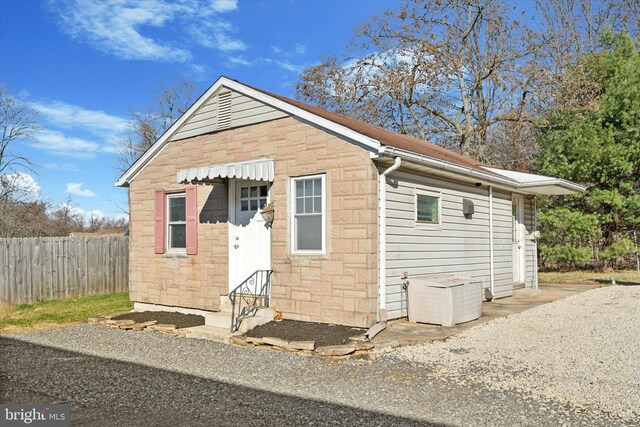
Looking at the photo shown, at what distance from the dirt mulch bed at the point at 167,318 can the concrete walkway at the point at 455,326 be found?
3.69m

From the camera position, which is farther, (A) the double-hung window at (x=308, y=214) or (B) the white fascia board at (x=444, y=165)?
(A) the double-hung window at (x=308, y=214)

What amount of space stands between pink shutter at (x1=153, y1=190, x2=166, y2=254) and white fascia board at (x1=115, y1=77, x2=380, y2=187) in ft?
3.34

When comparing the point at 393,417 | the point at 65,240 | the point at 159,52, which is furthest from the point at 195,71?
the point at 393,417

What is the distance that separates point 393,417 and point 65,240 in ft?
38.9

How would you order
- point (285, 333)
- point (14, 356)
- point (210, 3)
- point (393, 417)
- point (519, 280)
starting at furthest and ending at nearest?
point (519, 280), point (210, 3), point (285, 333), point (14, 356), point (393, 417)

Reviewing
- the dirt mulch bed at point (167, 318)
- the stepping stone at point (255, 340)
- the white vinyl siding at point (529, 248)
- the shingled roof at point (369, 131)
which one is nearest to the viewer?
the stepping stone at point (255, 340)

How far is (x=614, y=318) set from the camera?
849cm

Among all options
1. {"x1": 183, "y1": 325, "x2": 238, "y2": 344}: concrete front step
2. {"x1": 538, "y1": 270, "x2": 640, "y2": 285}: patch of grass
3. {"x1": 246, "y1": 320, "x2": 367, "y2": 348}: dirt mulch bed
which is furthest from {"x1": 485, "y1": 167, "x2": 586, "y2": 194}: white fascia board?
{"x1": 183, "y1": 325, "x2": 238, "y2": 344}: concrete front step

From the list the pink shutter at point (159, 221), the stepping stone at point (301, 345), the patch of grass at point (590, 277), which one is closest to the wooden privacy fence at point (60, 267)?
the pink shutter at point (159, 221)

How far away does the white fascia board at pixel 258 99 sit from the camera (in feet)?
24.8

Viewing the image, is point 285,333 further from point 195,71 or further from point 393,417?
point 195,71

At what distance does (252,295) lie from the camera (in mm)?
8984

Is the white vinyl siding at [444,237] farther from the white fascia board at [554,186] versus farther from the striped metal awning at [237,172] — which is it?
→ the striped metal awning at [237,172]

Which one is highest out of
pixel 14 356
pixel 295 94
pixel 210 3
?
pixel 295 94
